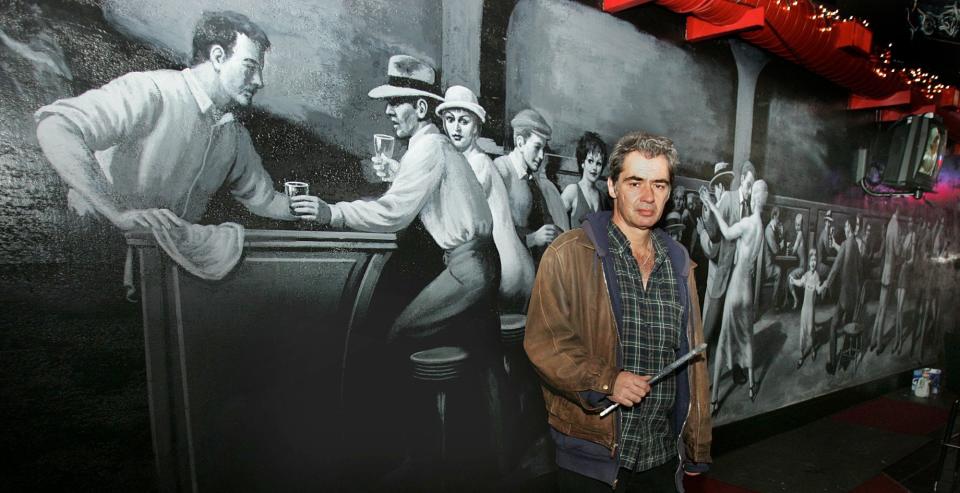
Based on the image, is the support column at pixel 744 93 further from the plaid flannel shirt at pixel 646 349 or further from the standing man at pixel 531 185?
the plaid flannel shirt at pixel 646 349

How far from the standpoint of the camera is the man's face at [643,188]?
1970mm

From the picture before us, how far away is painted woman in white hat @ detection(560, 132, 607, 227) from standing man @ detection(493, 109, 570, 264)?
0.11 m

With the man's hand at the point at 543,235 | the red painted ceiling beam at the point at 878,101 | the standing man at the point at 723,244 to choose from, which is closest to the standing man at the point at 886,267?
the red painted ceiling beam at the point at 878,101

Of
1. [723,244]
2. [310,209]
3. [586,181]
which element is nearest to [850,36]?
[723,244]

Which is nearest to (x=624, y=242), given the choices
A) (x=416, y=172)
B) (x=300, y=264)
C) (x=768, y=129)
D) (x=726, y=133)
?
(x=416, y=172)

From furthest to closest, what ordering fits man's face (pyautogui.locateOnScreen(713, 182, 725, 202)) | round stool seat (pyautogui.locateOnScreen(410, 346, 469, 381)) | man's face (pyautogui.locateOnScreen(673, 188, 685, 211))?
man's face (pyautogui.locateOnScreen(713, 182, 725, 202)) < man's face (pyautogui.locateOnScreen(673, 188, 685, 211)) < round stool seat (pyautogui.locateOnScreen(410, 346, 469, 381))

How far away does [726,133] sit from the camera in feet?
13.2

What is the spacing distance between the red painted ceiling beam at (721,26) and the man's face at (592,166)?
1.17 metres

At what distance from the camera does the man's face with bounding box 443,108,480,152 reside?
258 centimetres

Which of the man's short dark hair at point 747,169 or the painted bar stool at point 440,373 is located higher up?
the man's short dark hair at point 747,169

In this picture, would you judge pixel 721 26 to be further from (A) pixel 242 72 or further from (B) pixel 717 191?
(A) pixel 242 72

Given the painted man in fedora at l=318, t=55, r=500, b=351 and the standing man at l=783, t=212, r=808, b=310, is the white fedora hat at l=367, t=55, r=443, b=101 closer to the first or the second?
the painted man in fedora at l=318, t=55, r=500, b=351

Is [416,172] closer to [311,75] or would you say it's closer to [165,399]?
[311,75]

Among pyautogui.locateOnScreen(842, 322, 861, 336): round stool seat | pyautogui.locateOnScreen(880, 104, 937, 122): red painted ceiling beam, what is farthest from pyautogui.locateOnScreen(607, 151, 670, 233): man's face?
pyautogui.locateOnScreen(880, 104, 937, 122): red painted ceiling beam
